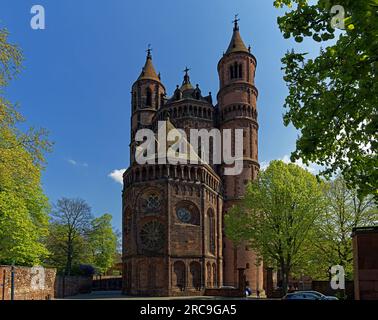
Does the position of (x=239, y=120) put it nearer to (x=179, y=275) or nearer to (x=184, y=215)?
(x=184, y=215)

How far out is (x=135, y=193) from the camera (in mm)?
45344

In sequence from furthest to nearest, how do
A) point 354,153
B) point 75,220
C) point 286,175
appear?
point 75,220 → point 286,175 → point 354,153

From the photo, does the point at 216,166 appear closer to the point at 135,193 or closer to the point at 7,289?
the point at 135,193

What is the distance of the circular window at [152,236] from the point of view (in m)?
43.9

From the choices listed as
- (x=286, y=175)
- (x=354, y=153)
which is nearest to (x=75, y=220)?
(x=286, y=175)

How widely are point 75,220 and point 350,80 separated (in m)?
52.3

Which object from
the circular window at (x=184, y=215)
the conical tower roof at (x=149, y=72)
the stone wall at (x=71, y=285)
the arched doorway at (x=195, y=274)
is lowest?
the stone wall at (x=71, y=285)

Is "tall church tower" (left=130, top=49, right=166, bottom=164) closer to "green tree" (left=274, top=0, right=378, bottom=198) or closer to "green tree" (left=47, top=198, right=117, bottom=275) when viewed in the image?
"green tree" (left=47, top=198, right=117, bottom=275)

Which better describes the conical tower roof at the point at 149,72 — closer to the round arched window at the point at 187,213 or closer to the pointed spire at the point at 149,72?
the pointed spire at the point at 149,72

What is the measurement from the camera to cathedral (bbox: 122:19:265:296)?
43.2m

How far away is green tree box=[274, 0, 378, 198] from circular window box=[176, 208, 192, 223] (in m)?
33.7

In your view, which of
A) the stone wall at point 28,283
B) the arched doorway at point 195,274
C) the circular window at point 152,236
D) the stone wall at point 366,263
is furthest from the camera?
the circular window at point 152,236

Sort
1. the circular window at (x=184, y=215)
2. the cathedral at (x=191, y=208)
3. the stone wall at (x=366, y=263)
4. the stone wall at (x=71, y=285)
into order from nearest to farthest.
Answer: the stone wall at (x=366, y=263) < the cathedral at (x=191, y=208) < the circular window at (x=184, y=215) < the stone wall at (x=71, y=285)

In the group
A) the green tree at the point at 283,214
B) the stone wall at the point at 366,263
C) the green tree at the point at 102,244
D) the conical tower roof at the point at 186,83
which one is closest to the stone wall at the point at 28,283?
the green tree at the point at 283,214
